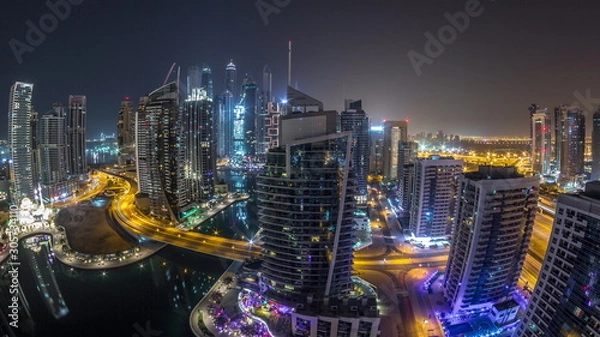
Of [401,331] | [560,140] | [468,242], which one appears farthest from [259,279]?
[560,140]

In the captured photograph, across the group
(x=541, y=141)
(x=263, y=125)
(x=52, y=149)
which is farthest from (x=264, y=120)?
(x=541, y=141)

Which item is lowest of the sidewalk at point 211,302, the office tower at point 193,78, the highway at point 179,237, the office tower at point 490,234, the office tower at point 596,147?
the sidewalk at point 211,302

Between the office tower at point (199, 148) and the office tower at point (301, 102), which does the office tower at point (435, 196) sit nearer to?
the office tower at point (301, 102)

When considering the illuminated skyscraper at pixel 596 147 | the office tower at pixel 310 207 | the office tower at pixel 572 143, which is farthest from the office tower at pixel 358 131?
the illuminated skyscraper at pixel 596 147

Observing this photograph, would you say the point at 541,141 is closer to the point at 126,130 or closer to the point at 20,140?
the point at 20,140

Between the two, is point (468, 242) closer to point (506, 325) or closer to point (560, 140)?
point (506, 325)
